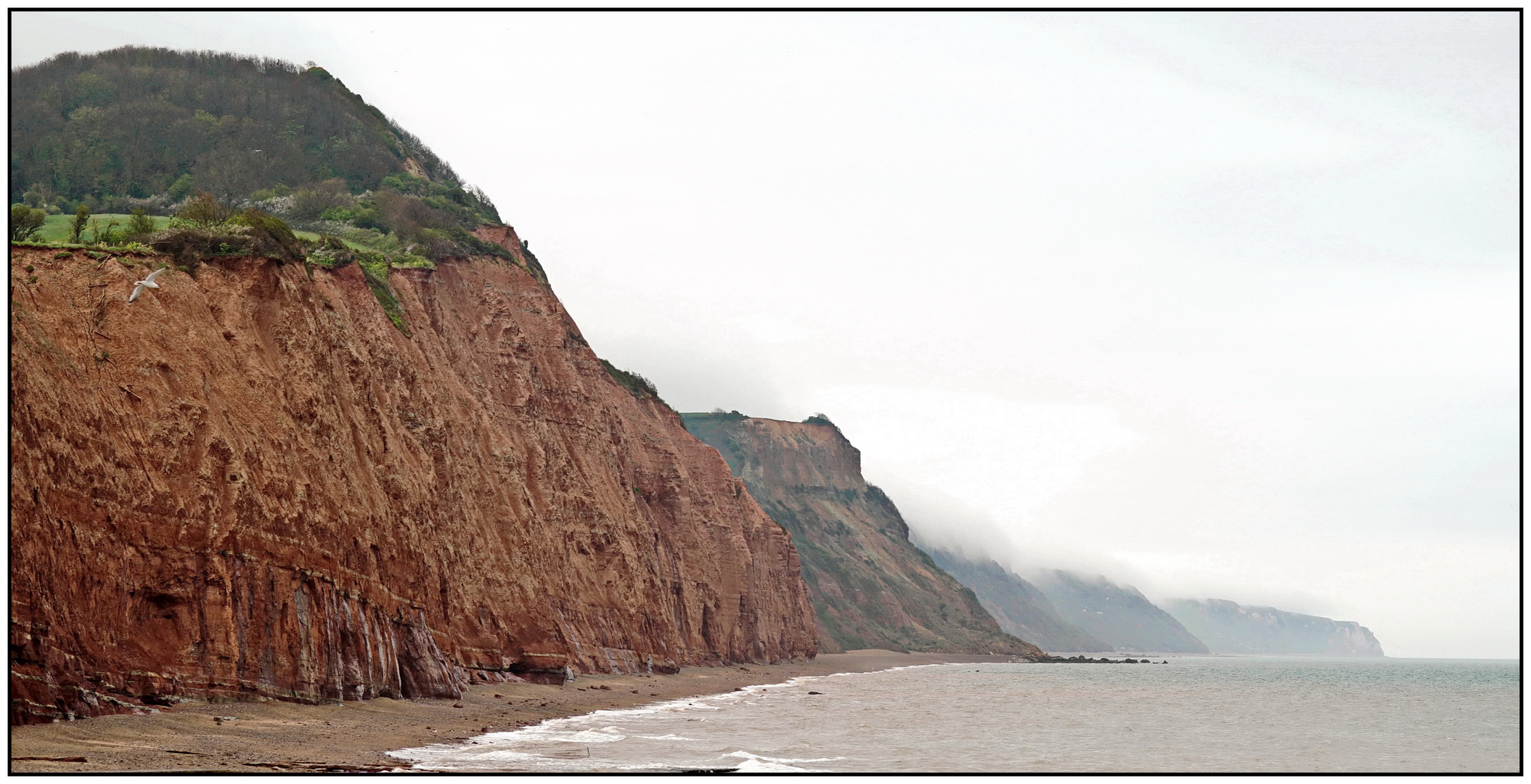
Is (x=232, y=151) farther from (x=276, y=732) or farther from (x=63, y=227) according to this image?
(x=276, y=732)

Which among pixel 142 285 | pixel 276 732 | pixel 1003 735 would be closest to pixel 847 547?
pixel 1003 735

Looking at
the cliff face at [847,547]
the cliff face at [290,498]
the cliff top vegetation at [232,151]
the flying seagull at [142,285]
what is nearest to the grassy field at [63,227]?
the flying seagull at [142,285]

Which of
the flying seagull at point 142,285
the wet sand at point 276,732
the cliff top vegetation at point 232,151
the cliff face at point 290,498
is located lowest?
the wet sand at point 276,732

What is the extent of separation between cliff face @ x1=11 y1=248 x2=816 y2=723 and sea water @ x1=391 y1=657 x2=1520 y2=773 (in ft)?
18.8

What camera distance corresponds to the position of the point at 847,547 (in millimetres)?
159750

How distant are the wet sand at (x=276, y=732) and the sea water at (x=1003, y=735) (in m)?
1.21

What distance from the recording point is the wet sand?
19094mm

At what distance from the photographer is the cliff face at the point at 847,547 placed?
478ft

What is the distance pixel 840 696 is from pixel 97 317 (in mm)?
37845

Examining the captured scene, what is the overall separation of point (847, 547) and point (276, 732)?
13743 cm

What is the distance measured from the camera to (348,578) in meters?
32.6

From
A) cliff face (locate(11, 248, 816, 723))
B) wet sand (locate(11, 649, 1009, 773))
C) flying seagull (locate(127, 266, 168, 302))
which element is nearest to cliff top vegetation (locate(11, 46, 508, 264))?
cliff face (locate(11, 248, 816, 723))

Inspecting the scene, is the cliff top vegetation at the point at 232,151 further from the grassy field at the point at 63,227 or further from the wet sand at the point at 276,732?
the wet sand at the point at 276,732

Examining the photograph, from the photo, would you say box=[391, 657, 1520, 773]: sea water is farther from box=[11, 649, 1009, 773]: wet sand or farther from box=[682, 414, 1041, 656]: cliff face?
box=[682, 414, 1041, 656]: cliff face
